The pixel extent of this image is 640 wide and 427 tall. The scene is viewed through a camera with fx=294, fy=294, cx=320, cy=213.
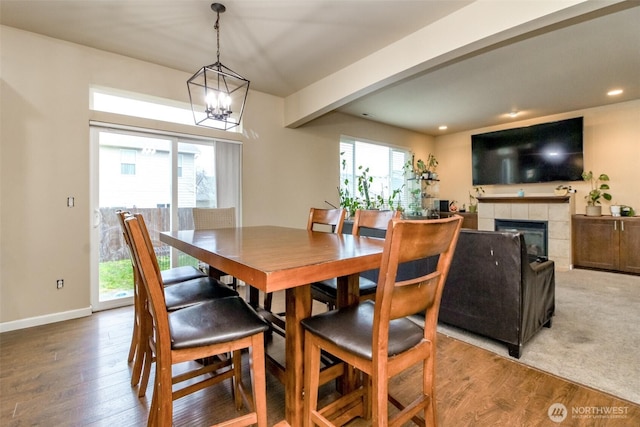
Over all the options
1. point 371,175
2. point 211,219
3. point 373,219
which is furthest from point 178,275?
point 371,175

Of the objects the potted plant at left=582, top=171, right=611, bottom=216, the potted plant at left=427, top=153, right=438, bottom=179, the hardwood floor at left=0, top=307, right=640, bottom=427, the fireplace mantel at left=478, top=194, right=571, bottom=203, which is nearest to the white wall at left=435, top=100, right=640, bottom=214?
the potted plant at left=582, top=171, right=611, bottom=216

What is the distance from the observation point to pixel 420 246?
101 cm

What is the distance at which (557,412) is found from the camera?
5.18 feet

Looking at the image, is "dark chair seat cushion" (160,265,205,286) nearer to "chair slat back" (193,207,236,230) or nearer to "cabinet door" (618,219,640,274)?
"chair slat back" (193,207,236,230)

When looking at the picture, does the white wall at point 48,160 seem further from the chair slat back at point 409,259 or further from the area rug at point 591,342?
the area rug at point 591,342

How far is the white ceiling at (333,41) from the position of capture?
245 cm

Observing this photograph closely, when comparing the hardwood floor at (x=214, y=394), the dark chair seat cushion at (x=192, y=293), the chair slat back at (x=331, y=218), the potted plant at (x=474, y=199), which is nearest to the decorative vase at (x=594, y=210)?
the potted plant at (x=474, y=199)

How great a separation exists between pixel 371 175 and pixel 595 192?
12.5 feet

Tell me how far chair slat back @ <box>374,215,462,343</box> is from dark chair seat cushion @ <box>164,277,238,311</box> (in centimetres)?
107

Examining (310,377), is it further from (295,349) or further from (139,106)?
(139,106)

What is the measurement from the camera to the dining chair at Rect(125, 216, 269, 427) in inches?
42.9

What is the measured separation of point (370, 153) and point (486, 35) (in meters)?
3.71

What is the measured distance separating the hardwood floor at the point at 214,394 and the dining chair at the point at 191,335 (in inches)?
14.8

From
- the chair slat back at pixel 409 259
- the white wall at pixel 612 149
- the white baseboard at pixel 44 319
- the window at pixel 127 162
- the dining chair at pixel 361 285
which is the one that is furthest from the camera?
the white wall at pixel 612 149
